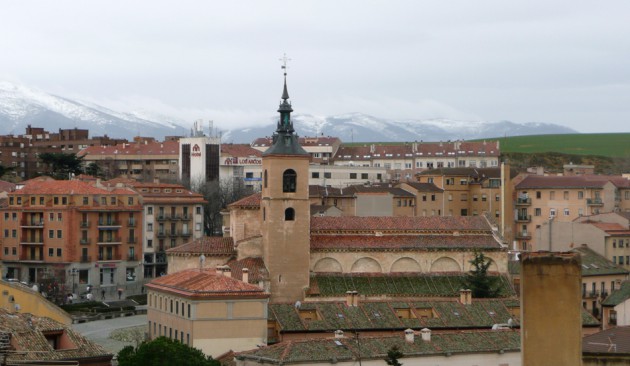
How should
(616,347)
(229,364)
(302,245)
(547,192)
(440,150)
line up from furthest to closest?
1. (440,150)
2. (547,192)
3. (302,245)
4. (229,364)
5. (616,347)

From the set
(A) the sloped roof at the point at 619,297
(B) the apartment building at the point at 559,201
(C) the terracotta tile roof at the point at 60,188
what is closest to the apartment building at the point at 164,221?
(C) the terracotta tile roof at the point at 60,188

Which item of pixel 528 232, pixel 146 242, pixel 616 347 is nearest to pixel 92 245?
pixel 146 242

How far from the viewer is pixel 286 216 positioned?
87.8 metres

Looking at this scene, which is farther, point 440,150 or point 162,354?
point 440,150

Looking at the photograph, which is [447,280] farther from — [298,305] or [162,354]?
[162,354]

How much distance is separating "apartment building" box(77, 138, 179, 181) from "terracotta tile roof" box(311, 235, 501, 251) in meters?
84.9

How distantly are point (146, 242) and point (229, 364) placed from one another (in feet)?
204

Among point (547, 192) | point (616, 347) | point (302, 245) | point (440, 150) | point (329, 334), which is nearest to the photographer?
point (616, 347)

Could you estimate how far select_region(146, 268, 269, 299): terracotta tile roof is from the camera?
72938 mm

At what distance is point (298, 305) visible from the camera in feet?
247

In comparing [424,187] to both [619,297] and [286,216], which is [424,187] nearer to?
[286,216]

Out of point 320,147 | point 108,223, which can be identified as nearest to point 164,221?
point 108,223

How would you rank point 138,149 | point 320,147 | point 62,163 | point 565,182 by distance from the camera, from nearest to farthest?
point 565,182 → point 62,163 → point 138,149 → point 320,147

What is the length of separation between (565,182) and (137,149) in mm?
62788
